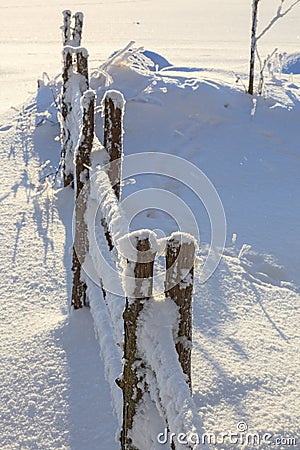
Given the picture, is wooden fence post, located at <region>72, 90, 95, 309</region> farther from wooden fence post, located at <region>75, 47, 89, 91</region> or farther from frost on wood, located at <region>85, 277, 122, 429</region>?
wooden fence post, located at <region>75, 47, 89, 91</region>

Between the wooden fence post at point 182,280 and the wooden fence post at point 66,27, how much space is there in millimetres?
4774

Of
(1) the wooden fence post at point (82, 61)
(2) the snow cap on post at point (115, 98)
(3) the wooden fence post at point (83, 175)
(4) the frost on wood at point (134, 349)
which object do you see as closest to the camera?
(4) the frost on wood at point (134, 349)

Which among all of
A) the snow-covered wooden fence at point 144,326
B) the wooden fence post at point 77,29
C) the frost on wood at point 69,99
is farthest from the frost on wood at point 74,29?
the snow-covered wooden fence at point 144,326

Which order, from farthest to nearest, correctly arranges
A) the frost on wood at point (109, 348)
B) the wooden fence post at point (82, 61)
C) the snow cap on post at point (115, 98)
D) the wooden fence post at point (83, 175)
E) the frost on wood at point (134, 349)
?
the wooden fence post at point (82, 61)
the wooden fence post at point (83, 175)
the snow cap on post at point (115, 98)
the frost on wood at point (109, 348)
the frost on wood at point (134, 349)

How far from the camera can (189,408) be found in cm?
140

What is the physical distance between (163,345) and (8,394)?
4.47ft

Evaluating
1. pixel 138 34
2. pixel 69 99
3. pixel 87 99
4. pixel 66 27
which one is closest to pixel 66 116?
pixel 69 99

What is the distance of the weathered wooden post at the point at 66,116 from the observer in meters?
5.01

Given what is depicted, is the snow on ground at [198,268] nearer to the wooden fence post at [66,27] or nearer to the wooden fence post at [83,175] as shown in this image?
the wooden fence post at [83,175]

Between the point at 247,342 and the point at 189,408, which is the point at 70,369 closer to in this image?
the point at 247,342

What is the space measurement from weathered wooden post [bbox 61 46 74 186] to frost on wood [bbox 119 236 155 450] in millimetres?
3650

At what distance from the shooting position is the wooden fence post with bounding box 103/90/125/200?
2952 mm

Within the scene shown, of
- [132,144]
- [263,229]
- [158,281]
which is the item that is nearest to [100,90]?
[132,144]

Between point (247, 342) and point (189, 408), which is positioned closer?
point (189, 408)
